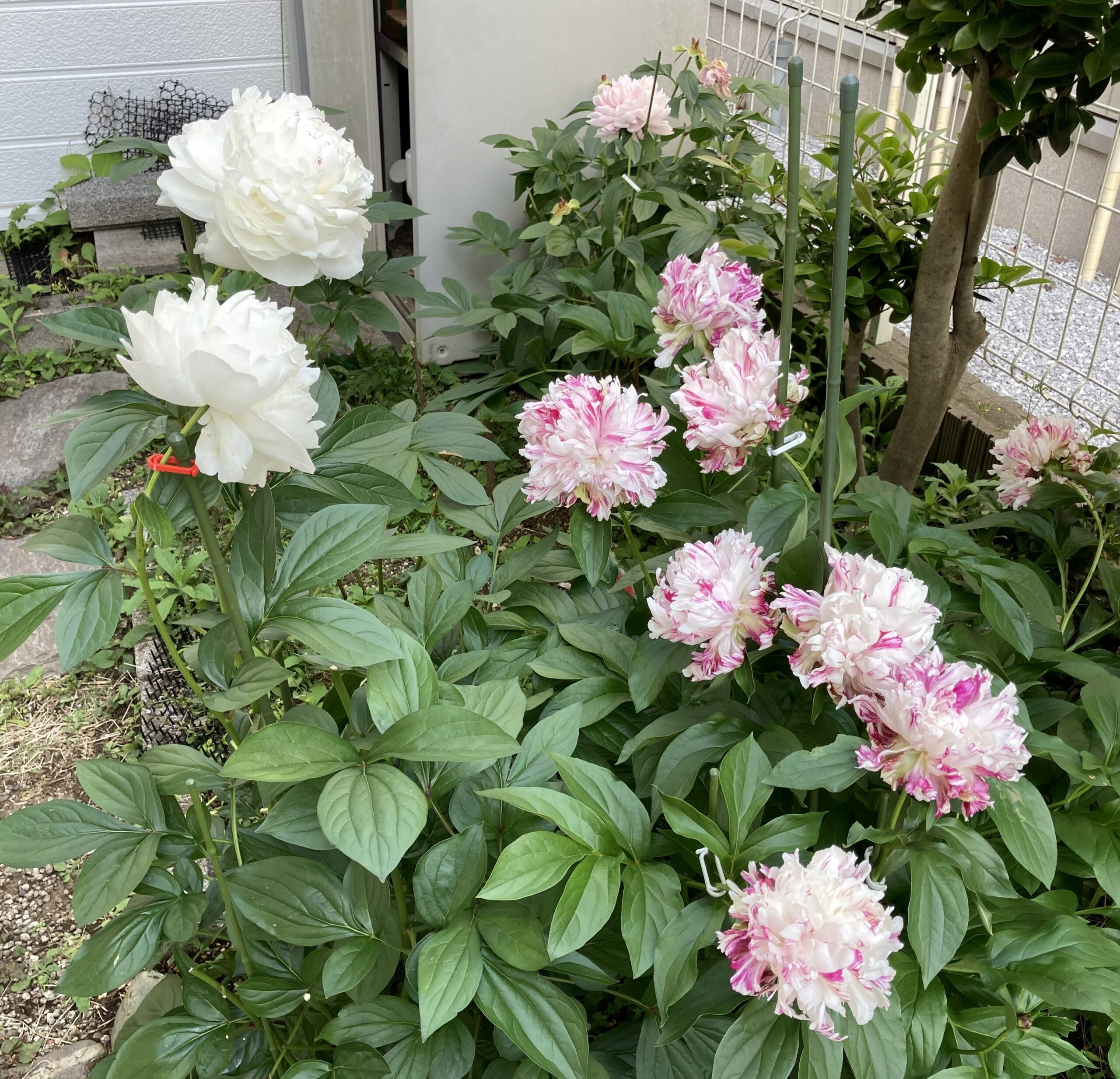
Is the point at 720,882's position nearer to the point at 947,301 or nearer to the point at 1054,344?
the point at 947,301

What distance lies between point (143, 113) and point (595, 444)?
354 centimetres

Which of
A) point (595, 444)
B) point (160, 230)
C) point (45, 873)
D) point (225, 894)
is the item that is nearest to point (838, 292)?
point (595, 444)

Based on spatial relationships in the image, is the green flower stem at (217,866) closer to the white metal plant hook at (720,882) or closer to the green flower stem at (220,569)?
the green flower stem at (220,569)

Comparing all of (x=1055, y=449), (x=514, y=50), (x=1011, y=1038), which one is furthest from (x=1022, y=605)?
(x=514, y=50)

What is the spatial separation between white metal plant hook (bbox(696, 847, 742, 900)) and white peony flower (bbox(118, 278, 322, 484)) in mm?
404

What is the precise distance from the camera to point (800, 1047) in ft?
2.61

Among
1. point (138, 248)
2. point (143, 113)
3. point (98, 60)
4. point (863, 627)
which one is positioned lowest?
point (138, 248)

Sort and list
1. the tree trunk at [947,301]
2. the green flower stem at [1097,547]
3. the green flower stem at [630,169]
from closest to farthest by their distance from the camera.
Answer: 1. the green flower stem at [1097,547]
2. the tree trunk at [947,301]
3. the green flower stem at [630,169]

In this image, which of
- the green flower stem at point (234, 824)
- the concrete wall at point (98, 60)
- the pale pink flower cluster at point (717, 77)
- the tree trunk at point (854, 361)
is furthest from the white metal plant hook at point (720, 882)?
the concrete wall at point (98, 60)

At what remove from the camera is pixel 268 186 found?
84 centimetres

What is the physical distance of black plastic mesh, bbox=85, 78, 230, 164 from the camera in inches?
149

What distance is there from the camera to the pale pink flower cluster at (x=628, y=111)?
241 centimetres

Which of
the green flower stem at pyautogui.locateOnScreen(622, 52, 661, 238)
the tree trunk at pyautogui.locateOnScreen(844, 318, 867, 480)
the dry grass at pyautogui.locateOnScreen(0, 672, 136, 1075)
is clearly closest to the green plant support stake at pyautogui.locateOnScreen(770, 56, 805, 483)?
the tree trunk at pyautogui.locateOnScreen(844, 318, 867, 480)

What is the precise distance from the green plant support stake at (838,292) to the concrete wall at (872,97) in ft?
5.78
